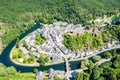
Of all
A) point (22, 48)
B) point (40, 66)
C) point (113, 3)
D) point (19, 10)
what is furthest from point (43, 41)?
point (113, 3)

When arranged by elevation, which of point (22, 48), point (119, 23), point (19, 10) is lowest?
point (22, 48)

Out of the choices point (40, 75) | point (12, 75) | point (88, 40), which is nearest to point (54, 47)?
point (88, 40)

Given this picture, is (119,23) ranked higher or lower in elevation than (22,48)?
higher

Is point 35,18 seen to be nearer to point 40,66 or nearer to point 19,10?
point 19,10

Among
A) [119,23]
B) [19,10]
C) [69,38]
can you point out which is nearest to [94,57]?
[69,38]

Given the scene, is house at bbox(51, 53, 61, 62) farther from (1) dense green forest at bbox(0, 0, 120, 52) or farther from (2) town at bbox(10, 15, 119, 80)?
(1) dense green forest at bbox(0, 0, 120, 52)

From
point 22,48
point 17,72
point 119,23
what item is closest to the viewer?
point 17,72

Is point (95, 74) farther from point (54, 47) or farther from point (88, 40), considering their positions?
point (54, 47)

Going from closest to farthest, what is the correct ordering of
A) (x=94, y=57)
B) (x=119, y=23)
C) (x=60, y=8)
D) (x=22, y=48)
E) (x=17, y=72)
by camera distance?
(x=17, y=72), (x=94, y=57), (x=22, y=48), (x=119, y=23), (x=60, y=8)

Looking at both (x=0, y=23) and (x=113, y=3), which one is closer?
(x=0, y=23)
